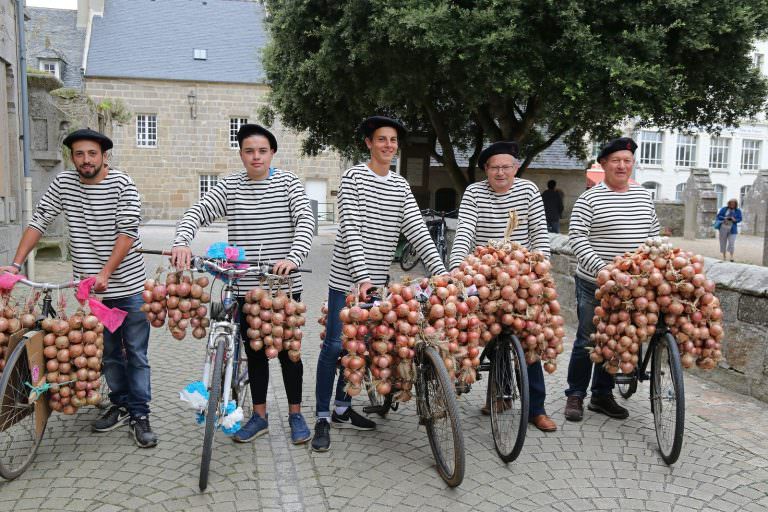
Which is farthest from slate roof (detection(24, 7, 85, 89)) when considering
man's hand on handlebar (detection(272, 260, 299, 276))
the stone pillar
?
the stone pillar

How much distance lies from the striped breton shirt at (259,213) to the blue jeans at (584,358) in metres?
2.16

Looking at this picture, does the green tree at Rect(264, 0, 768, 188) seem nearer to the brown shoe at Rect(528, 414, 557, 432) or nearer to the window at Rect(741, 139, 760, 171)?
the brown shoe at Rect(528, 414, 557, 432)

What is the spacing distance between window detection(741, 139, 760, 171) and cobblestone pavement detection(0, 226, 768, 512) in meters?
50.0

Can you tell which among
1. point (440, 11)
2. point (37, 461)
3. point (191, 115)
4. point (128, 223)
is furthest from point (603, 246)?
point (191, 115)

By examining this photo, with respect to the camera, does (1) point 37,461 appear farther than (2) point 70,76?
No

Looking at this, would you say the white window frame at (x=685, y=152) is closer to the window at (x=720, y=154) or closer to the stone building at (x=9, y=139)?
the window at (x=720, y=154)

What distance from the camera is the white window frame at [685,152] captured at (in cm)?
4638

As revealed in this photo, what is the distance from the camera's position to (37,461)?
13.1 feet

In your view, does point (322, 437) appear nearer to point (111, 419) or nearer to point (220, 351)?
point (220, 351)

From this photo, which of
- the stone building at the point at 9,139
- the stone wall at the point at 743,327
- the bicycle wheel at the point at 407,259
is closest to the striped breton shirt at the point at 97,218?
the stone wall at the point at 743,327

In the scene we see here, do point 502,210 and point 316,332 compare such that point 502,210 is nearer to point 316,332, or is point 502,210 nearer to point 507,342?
point 507,342

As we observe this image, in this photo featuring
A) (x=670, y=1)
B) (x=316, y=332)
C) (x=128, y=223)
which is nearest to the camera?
(x=128, y=223)

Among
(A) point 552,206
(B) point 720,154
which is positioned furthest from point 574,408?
(B) point 720,154

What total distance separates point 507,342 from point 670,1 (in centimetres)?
920
